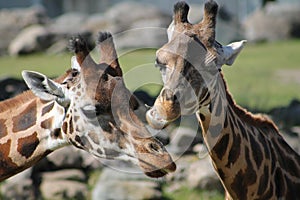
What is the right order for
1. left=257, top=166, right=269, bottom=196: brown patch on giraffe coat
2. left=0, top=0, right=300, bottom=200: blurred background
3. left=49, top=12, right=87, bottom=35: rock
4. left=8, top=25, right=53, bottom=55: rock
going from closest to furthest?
1. left=257, top=166, right=269, bottom=196: brown patch on giraffe coat
2. left=0, top=0, right=300, bottom=200: blurred background
3. left=8, top=25, right=53, bottom=55: rock
4. left=49, top=12, right=87, bottom=35: rock

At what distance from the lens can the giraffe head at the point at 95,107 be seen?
659cm

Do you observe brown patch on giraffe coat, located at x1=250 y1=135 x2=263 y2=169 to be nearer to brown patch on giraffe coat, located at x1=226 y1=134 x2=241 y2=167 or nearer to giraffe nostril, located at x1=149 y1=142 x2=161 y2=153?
brown patch on giraffe coat, located at x1=226 y1=134 x2=241 y2=167

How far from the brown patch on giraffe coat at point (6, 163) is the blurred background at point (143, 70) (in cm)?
136

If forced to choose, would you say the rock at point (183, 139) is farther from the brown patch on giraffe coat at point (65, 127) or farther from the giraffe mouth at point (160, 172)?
the giraffe mouth at point (160, 172)

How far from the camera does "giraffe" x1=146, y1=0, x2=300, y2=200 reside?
22.1 feet

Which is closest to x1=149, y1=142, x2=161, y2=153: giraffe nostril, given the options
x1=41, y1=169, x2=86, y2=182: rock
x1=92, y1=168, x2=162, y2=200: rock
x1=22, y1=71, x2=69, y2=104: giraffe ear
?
x1=22, y1=71, x2=69, y2=104: giraffe ear

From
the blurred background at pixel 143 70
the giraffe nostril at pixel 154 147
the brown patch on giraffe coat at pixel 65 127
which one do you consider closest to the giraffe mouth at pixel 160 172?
the giraffe nostril at pixel 154 147

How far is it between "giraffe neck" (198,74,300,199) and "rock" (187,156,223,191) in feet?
10.7

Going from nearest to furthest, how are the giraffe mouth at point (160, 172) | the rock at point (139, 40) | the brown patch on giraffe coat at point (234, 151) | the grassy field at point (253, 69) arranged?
the giraffe mouth at point (160, 172) → the brown patch on giraffe coat at point (234, 151) → the grassy field at point (253, 69) → the rock at point (139, 40)

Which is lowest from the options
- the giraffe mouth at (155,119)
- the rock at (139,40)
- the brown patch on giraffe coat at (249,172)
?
the rock at (139,40)

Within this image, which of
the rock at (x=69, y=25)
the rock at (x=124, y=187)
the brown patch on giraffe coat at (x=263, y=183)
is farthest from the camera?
the rock at (x=69, y=25)

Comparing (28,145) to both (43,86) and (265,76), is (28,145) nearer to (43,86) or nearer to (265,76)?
(43,86)

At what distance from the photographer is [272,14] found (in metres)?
30.6

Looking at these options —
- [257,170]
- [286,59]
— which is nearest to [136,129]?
[257,170]
